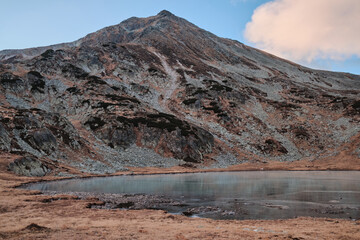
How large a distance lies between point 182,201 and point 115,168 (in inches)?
1853

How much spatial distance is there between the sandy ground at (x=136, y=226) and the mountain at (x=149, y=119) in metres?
36.6

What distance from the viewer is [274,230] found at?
1998 cm

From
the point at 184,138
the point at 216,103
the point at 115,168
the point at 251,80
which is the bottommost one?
the point at 115,168

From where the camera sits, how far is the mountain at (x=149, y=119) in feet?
255

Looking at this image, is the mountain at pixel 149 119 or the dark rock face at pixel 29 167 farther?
the mountain at pixel 149 119

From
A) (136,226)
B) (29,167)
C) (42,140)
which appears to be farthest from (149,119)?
(136,226)

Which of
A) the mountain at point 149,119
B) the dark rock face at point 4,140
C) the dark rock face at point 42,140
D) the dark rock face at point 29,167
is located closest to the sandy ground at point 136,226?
the dark rock face at point 29,167

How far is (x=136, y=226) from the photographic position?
20.9m

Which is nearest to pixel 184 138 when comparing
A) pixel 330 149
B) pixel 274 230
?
pixel 330 149

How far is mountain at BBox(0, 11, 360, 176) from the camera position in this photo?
255ft

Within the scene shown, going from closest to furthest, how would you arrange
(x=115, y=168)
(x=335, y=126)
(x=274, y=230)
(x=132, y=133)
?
1. (x=274, y=230)
2. (x=115, y=168)
3. (x=132, y=133)
4. (x=335, y=126)

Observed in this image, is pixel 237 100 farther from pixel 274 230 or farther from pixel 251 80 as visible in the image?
pixel 274 230

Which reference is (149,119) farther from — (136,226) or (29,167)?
(136,226)

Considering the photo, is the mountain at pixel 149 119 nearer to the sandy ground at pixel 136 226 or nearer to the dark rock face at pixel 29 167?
the dark rock face at pixel 29 167
